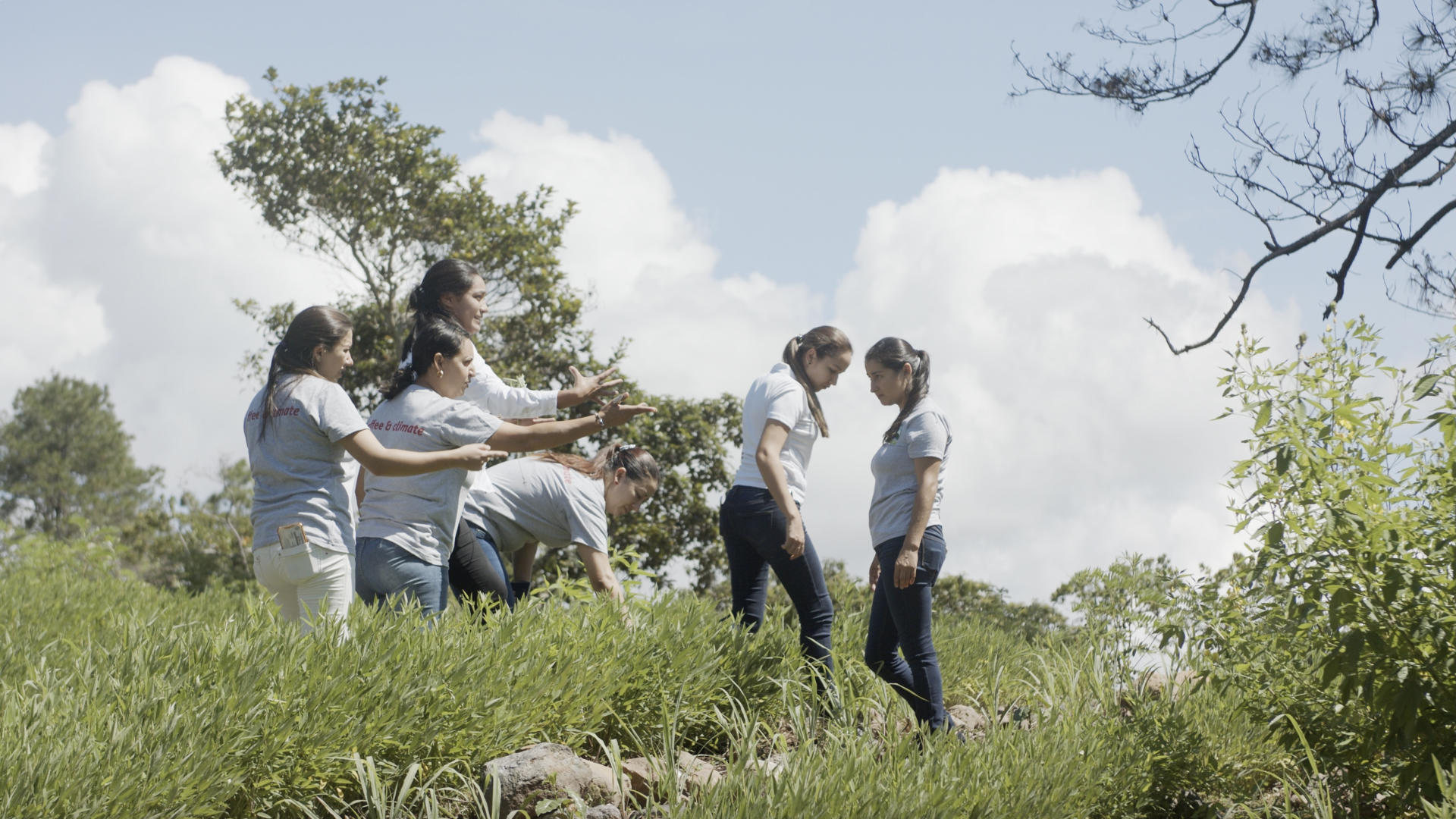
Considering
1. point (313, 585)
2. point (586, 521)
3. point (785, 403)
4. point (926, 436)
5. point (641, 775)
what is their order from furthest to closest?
1. point (586, 521)
2. point (785, 403)
3. point (926, 436)
4. point (313, 585)
5. point (641, 775)

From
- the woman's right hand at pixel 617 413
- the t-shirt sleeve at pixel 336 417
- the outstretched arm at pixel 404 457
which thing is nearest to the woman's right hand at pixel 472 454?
the outstretched arm at pixel 404 457

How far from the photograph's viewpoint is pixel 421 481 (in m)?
4.11

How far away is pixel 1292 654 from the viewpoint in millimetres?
4363

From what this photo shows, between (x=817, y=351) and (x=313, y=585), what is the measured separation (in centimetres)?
220

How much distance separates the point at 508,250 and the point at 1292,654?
9986mm

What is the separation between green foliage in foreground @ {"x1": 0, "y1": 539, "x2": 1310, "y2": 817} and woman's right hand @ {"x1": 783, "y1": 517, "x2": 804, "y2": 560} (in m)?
0.47

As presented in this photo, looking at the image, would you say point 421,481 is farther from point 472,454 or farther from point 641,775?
point 641,775

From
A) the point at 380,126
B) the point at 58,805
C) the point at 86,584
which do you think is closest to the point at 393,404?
the point at 58,805

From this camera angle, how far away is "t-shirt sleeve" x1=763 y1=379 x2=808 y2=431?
14.8 ft

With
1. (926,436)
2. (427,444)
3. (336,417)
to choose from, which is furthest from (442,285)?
(926,436)

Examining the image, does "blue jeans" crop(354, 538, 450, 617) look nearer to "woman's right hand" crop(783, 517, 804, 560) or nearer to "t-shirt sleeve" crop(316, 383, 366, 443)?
"t-shirt sleeve" crop(316, 383, 366, 443)

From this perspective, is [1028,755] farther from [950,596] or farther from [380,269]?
[380,269]

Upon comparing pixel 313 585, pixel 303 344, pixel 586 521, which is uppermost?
pixel 303 344

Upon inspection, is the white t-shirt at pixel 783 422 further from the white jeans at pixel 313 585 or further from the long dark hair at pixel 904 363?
the white jeans at pixel 313 585
